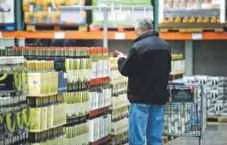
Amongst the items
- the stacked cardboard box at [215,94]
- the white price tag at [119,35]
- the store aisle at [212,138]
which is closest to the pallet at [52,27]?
the white price tag at [119,35]

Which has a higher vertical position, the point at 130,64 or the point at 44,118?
the point at 130,64

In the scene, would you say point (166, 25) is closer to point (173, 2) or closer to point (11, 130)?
point (173, 2)

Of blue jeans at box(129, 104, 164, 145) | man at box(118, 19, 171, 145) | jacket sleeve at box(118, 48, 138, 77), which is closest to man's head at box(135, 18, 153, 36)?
man at box(118, 19, 171, 145)

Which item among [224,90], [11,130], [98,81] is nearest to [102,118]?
[98,81]

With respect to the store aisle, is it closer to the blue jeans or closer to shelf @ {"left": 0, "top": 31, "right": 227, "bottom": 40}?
shelf @ {"left": 0, "top": 31, "right": 227, "bottom": 40}

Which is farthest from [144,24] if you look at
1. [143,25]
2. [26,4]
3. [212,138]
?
[26,4]

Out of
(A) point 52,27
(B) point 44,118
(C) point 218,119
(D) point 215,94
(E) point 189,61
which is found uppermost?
Result: (A) point 52,27

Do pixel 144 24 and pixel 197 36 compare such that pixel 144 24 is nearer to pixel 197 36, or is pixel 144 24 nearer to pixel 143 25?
pixel 143 25

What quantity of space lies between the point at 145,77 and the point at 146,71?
0.08 metres

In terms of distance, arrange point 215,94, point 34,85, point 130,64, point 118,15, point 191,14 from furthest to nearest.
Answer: point 118,15 → point 191,14 → point 215,94 → point 130,64 → point 34,85

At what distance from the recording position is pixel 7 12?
53.1 feet

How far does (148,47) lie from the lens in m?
9.53

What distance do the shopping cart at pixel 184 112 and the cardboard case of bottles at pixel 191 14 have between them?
4.79 metres

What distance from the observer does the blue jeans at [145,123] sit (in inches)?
376
